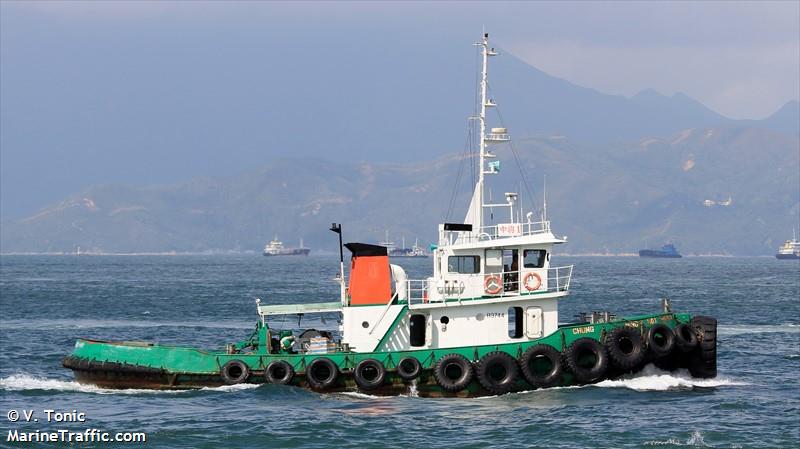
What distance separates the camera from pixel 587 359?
31.9 metres

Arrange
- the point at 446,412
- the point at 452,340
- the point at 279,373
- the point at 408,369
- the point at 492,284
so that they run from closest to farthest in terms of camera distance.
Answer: the point at 446,412, the point at 408,369, the point at 279,373, the point at 492,284, the point at 452,340

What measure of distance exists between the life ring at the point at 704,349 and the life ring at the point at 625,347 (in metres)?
1.73

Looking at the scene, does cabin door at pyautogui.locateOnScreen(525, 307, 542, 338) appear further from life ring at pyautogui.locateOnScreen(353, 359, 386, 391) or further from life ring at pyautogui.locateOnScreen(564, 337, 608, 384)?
life ring at pyautogui.locateOnScreen(353, 359, 386, 391)

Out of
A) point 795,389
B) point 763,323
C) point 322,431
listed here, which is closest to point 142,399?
point 322,431

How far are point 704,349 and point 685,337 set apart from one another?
610mm

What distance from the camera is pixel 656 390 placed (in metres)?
32.2

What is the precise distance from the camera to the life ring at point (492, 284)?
105 ft

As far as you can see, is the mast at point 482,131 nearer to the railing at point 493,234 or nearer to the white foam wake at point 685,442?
the railing at point 493,234

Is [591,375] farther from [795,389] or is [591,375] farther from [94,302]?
[94,302]

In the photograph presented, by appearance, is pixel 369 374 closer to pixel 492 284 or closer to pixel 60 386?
pixel 492 284

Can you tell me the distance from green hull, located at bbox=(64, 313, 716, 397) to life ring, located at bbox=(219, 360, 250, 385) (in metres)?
0.07

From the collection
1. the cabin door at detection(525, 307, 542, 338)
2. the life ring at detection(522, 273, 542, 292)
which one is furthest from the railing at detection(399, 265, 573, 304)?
the cabin door at detection(525, 307, 542, 338)

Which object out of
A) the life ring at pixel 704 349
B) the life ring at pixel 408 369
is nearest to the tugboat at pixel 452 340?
the life ring at pixel 408 369

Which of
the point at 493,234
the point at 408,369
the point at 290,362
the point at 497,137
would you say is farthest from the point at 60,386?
the point at 497,137
